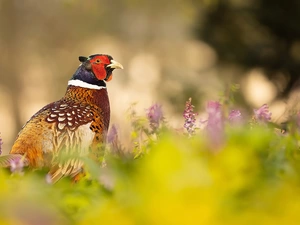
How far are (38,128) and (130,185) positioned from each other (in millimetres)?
2721

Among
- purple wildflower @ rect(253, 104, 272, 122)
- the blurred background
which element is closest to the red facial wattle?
purple wildflower @ rect(253, 104, 272, 122)

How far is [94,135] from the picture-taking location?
4.05 metres

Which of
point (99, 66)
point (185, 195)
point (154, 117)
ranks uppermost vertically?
point (99, 66)

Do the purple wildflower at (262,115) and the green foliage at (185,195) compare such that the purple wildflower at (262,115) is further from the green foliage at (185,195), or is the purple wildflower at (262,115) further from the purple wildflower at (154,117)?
the green foliage at (185,195)

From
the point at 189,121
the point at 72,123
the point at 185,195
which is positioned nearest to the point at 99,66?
the point at 72,123

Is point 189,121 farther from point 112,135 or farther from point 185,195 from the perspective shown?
point 185,195

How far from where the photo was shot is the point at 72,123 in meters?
4.01

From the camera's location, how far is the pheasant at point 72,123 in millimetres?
3486

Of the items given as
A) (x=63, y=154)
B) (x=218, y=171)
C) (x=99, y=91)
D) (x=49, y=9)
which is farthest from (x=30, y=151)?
(x=49, y=9)

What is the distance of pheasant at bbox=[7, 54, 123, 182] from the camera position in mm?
3486

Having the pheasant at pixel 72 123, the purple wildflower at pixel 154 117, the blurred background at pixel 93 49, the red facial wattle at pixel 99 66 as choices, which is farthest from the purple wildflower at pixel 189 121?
the blurred background at pixel 93 49

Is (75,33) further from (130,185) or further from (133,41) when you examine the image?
(130,185)

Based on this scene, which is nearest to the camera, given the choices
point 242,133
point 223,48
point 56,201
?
point 56,201

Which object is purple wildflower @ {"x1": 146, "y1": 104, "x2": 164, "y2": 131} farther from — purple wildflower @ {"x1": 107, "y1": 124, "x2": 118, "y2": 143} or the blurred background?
the blurred background
